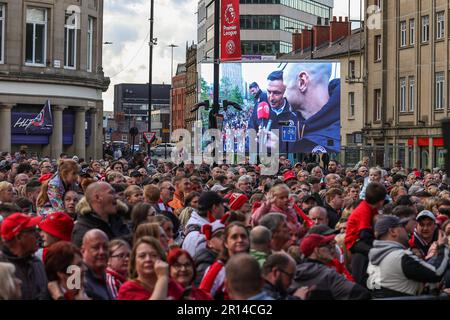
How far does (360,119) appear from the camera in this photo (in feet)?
197

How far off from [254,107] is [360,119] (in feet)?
68.3

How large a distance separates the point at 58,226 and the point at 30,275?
1.42 m

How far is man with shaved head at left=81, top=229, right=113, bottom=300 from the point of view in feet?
25.7

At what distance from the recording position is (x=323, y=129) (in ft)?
133

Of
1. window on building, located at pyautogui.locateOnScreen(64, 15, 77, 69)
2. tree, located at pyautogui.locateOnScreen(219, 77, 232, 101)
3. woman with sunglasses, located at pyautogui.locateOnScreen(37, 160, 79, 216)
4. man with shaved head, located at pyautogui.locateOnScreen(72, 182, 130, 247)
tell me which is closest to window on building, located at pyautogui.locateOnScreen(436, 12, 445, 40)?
tree, located at pyautogui.locateOnScreen(219, 77, 232, 101)

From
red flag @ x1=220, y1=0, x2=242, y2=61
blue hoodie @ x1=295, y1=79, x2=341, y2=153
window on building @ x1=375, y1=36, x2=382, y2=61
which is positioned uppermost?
window on building @ x1=375, y1=36, x2=382, y2=61

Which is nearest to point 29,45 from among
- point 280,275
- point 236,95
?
point 236,95

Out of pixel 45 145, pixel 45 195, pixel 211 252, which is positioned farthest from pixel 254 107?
pixel 211 252

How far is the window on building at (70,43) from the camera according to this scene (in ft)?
156

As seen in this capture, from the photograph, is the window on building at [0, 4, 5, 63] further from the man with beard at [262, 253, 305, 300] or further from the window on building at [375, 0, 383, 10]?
the man with beard at [262, 253, 305, 300]

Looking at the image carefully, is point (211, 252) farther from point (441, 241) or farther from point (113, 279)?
point (441, 241)

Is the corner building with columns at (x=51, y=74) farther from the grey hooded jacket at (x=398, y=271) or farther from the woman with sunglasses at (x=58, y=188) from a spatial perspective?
the grey hooded jacket at (x=398, y=271)

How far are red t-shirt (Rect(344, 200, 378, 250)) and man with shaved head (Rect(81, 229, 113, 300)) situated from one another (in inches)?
134
